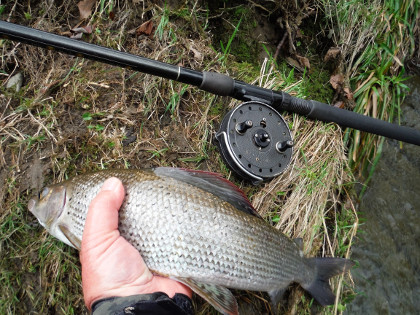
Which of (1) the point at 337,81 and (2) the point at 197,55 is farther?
(1) the point at 337,81

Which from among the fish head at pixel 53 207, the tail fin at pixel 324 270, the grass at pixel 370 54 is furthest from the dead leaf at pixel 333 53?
the fish head at pixel 53 207

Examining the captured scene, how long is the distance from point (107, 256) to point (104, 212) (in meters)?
0.28

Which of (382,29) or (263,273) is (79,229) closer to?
(263,273)

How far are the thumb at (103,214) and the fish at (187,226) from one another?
0.29ft

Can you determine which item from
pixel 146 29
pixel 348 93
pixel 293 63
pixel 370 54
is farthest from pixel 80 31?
pixel 370 54

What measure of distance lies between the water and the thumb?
3.04 m

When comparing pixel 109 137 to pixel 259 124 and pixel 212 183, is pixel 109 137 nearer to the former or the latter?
pixel 212 183

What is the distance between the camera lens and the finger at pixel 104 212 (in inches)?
94.0

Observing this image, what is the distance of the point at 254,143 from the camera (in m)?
3.33

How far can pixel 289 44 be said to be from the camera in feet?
14.2

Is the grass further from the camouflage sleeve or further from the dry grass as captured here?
the camouflage sleeve

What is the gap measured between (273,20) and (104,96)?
Result: 7.38 ft

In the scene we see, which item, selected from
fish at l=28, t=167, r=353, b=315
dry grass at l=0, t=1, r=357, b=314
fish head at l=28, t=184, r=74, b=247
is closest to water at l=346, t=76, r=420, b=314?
dry grass at l=0, t=1, r=357, b=314

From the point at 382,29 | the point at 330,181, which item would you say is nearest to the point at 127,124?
the point at 330,181
